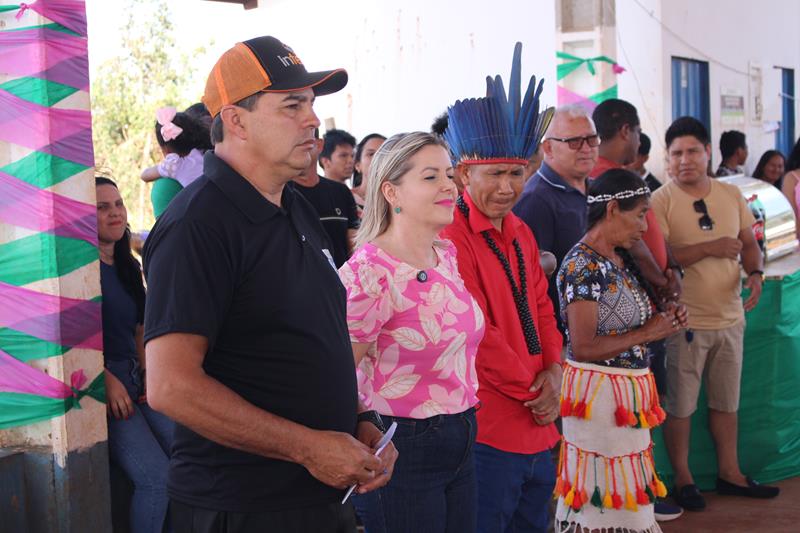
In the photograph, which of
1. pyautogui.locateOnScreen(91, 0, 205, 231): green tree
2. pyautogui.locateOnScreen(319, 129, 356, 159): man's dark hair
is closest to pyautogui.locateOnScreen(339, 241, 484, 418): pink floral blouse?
pyautogui.locateOnScreen(319, 129, 356, 159): man's dark hair

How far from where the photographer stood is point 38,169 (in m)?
3.24

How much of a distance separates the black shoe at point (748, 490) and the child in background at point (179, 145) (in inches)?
131

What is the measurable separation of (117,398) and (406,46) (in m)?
7.02

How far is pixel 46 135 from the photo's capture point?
3227 mm

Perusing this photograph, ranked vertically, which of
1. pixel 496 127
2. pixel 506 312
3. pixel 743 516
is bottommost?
pixel 743 516

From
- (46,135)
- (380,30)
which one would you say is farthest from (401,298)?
(380,30)

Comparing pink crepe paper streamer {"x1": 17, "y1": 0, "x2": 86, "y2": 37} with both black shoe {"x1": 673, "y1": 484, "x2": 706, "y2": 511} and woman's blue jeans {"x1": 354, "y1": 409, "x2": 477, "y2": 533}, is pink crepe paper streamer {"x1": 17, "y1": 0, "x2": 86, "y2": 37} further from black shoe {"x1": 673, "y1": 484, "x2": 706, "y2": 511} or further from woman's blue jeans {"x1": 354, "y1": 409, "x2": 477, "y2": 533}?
black shoe {"x1": 673, "y1": 484, "x2": 706, "y2": 511}

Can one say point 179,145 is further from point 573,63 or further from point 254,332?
point 573,63

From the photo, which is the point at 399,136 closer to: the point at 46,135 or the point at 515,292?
the point at 515,292

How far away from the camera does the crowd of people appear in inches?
73.7

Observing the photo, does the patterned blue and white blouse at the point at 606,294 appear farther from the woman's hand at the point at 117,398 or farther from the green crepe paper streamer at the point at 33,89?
the green crepe paper streamer at the point at 33,89

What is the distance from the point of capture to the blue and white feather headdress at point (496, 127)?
3.12m

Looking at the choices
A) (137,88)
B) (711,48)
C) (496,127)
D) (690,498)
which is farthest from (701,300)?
(137,88)

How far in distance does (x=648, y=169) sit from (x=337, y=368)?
6.84m
